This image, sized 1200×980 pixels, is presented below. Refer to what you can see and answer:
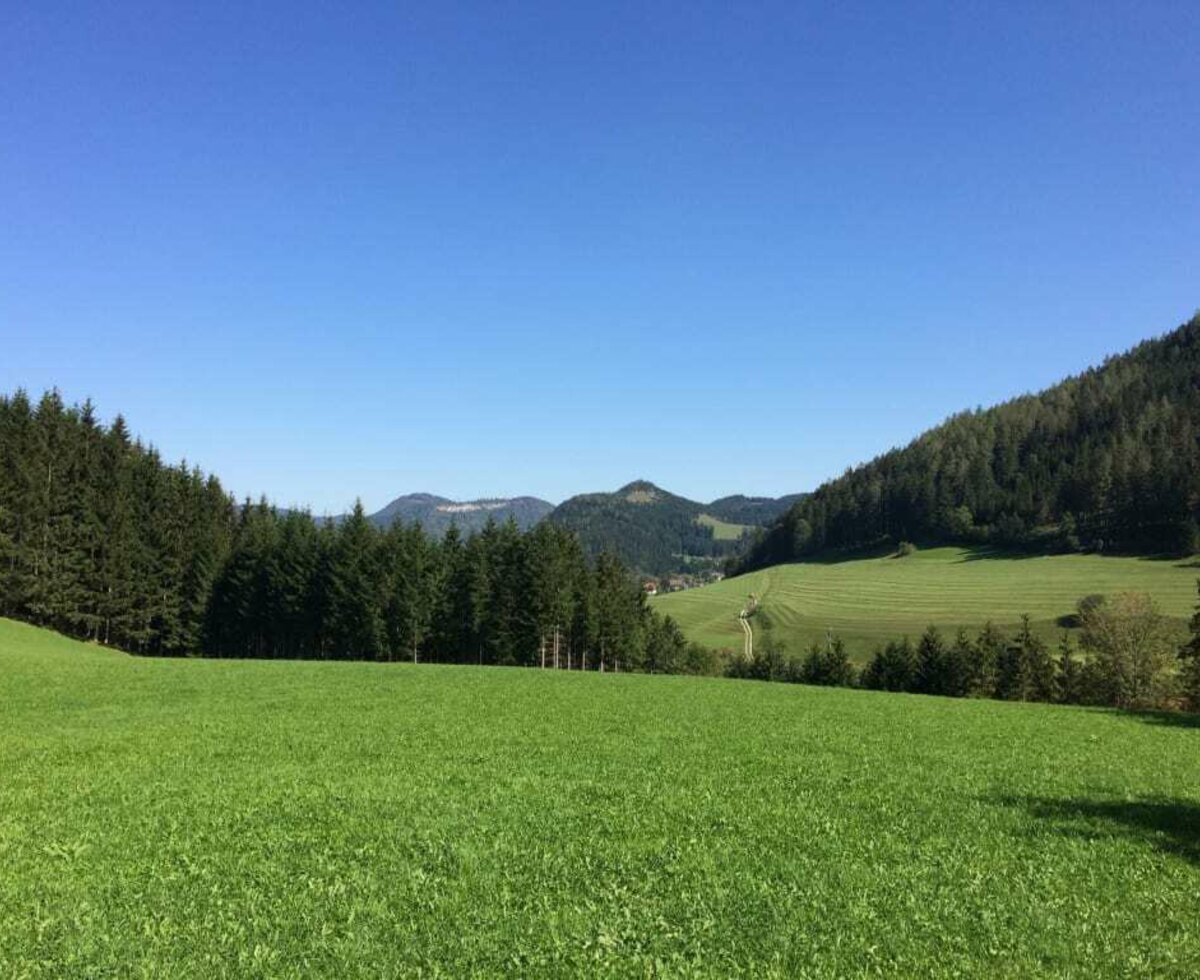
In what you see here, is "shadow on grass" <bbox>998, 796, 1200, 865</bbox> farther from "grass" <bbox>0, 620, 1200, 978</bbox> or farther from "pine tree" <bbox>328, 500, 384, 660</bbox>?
"pine tree" <bbox>328, 500, 384, 660</bbox>

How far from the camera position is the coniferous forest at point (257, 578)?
73.4 meters

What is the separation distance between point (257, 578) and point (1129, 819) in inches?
3394

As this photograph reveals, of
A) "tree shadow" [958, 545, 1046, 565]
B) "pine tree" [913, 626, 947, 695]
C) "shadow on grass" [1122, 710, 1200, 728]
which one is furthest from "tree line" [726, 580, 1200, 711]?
"tree shadow" [958, 545, 1046, 565]

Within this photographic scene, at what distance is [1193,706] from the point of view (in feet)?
216

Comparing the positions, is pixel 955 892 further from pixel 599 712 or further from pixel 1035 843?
pixel 599 712

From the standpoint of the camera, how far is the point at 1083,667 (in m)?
74.6

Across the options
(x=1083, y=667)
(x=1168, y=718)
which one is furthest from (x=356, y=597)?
(x=1083, y=667)

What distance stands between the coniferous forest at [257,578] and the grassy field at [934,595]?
62.3 metres

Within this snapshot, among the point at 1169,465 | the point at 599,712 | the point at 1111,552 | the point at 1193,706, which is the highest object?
the point at 1169,465

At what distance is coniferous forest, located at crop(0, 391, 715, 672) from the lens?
73.4 metres

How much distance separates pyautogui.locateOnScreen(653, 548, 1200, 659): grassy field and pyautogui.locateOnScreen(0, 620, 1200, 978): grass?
4249 inches

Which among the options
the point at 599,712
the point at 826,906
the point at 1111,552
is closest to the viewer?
the point at 826,906

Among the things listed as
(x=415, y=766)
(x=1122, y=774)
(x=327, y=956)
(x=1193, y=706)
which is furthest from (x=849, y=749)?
(x=1193, y=706)

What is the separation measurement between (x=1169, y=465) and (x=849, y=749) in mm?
183053
